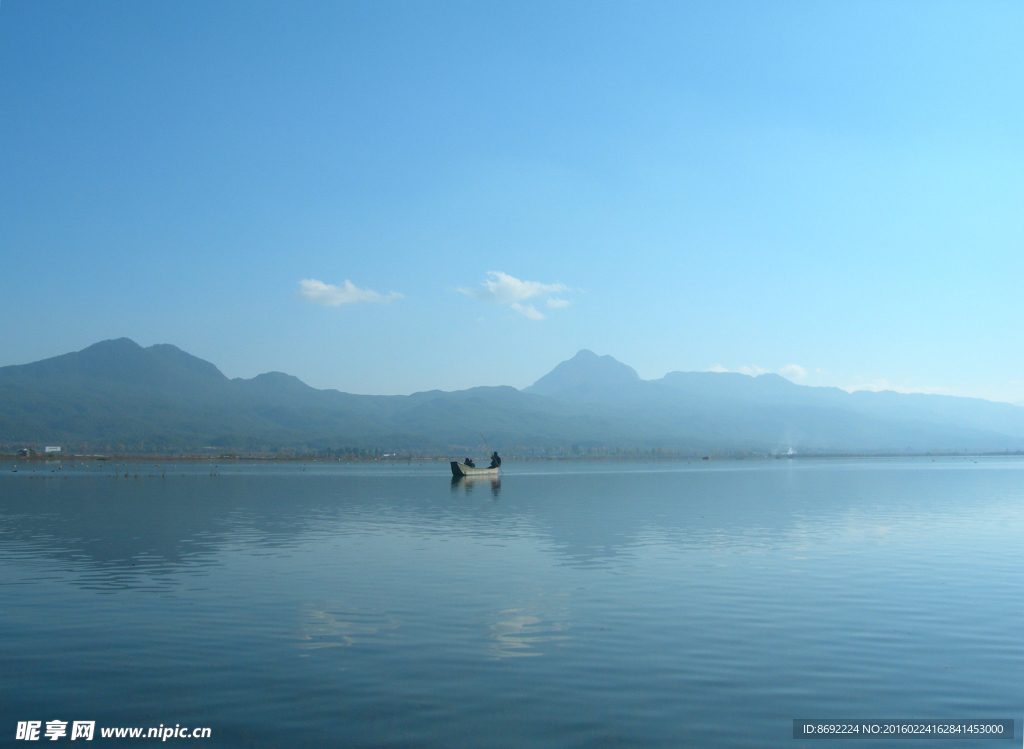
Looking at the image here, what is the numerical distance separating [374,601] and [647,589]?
8.63 m

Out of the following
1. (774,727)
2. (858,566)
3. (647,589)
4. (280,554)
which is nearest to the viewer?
(774,727)

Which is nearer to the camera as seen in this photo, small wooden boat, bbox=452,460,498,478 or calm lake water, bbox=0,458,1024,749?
calm lake water, bbox=0,458,1024,749

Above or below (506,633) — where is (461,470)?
below

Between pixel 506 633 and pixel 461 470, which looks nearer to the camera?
pixel 506 633

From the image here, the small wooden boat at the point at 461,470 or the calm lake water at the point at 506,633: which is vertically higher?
the calm lake water at the point at 506,633

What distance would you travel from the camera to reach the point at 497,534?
40375mm

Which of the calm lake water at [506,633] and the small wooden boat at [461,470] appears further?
the small wooden boat at [461,470]

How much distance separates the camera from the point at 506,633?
60.3 feet

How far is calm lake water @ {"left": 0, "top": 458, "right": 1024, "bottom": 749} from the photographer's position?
12.8 m

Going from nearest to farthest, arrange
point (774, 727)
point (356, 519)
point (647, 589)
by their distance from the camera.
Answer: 1. point (774, 727)
2. point (647, 589)
3. point (356, 519)

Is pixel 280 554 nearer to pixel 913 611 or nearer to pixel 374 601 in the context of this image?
pixel 374 601

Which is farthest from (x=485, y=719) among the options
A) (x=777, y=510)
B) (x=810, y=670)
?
(x=777, y=510)

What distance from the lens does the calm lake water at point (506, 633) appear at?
12797mm

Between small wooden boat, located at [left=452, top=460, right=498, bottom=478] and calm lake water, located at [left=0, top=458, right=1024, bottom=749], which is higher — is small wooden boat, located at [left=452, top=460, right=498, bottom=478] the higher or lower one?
the lower one
